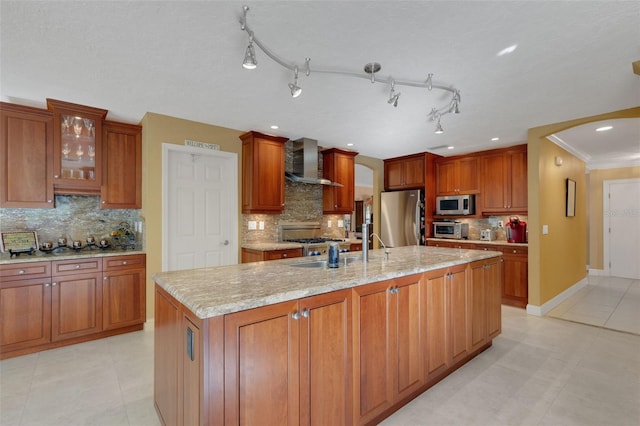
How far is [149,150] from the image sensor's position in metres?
3.49

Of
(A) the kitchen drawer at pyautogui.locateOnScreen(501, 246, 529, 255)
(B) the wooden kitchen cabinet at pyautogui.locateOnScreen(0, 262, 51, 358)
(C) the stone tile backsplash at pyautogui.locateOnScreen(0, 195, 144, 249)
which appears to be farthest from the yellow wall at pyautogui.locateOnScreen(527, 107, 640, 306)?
(B) the wooden kitchen cabinet at pyautogui.locateOnScreen(0, 262, 51, 358)

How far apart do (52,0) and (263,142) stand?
2649mm

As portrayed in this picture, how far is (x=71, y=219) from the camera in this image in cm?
360

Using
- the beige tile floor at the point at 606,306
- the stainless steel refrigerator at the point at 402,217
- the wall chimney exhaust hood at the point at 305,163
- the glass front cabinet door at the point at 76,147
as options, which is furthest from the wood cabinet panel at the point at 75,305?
the beige tile floor at the point at 606,306

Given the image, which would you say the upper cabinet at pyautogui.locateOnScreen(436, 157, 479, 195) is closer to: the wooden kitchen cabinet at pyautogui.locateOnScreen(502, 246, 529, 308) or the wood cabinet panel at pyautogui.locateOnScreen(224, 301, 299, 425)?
the wooden kitchen cabinet at pyautogui.locateOnScreen(502, 246, 529, 308)

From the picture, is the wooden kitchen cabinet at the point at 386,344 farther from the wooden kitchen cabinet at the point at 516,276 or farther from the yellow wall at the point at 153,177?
the wooden kitchen cabinet at the point at 516,276

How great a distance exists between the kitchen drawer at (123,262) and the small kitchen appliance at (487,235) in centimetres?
522

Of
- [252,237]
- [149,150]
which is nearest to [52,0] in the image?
[149,150]

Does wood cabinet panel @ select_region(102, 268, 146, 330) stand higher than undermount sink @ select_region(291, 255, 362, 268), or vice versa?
undermount sink @ select_region(291, 255, 362, 268)

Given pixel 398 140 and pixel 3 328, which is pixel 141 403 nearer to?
pixel 3 328

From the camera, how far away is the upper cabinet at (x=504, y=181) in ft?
15.5

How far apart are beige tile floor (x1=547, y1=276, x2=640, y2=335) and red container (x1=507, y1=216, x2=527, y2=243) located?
3.54ft

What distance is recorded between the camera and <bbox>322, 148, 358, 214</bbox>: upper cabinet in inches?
204

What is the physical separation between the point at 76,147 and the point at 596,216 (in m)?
9.55
